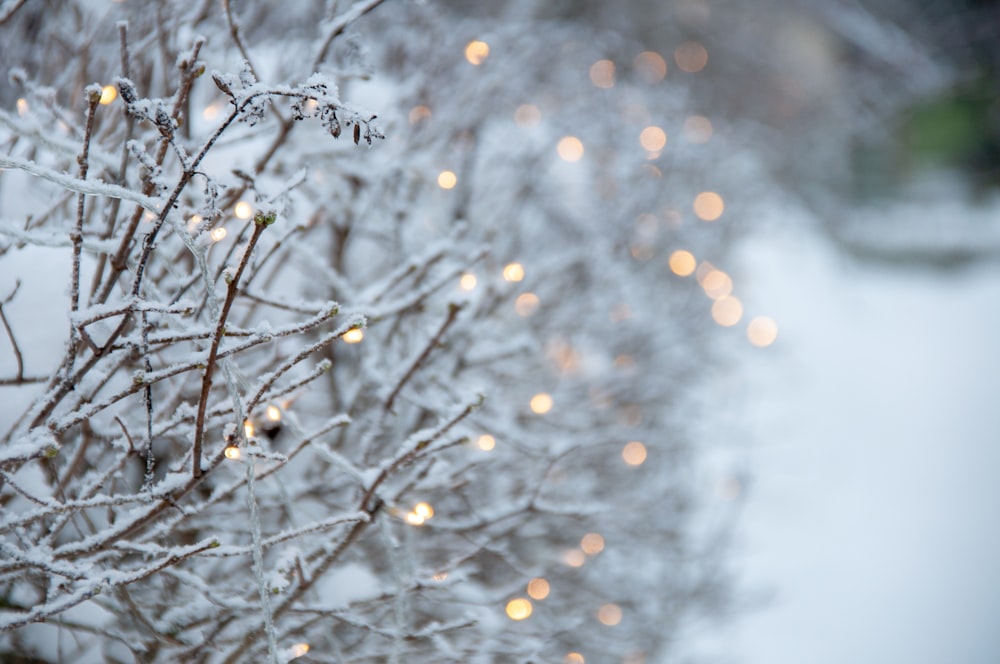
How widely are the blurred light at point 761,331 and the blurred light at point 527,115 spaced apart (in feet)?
7.37

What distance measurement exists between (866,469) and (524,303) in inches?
234

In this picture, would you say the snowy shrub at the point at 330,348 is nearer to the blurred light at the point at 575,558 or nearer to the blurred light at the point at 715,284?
the blurred light at the point at 575,558

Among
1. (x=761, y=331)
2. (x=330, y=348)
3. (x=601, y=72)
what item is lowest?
(x=330, y=348)

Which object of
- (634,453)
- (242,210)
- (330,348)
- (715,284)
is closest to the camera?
(242,210)

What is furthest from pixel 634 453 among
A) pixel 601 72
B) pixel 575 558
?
pixel 601 72

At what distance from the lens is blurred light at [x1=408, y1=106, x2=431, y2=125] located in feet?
7.52

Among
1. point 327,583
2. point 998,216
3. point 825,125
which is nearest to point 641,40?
point 825,125

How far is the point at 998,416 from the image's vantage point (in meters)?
7.99

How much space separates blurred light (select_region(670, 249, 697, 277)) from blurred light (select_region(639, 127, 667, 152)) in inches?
23.7

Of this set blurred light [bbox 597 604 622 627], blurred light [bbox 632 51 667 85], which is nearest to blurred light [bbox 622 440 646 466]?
blurred light [bbox 597 604 622 627]

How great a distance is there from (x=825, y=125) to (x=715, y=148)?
21.9ft

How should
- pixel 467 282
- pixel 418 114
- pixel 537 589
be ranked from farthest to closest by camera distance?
pixel 418 114, pixel 537 589, pixel 467 282

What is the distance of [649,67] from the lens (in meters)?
5.82

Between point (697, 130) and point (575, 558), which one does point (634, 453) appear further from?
point (697, 130)
